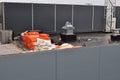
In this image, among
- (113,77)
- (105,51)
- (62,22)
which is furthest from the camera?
(62,22)

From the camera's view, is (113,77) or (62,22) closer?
(113,77)

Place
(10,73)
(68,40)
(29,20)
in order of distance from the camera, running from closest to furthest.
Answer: (10,73) < (68,40) < (29,20)

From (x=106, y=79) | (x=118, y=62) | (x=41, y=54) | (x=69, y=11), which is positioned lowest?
(x=106, y=79)

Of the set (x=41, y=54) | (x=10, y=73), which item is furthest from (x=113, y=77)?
(x=10, y=73)

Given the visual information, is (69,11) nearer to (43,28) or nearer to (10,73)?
(43,28)

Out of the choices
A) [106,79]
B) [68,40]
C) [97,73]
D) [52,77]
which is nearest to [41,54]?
[52,77]

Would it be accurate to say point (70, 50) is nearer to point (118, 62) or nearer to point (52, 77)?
point (52, 77)

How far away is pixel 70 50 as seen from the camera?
2.19 metres

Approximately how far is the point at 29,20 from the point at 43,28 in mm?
333

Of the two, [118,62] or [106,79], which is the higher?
[118,62]

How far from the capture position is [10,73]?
6.05 feet

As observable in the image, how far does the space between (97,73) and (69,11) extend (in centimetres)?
226

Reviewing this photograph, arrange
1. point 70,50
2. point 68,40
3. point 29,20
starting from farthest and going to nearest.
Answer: point 29,20
point 68,40
point 70,50

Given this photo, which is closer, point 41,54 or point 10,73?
point 10,73
